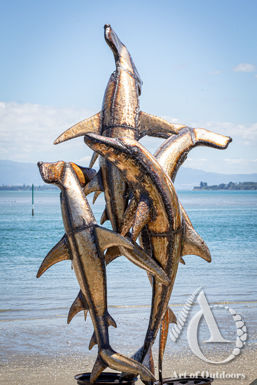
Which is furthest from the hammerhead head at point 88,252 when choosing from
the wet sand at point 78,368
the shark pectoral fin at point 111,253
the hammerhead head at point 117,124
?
the wet sand at point 78,368

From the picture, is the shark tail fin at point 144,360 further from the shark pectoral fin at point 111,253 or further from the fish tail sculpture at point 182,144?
the fish tail sculpture at point 182,144

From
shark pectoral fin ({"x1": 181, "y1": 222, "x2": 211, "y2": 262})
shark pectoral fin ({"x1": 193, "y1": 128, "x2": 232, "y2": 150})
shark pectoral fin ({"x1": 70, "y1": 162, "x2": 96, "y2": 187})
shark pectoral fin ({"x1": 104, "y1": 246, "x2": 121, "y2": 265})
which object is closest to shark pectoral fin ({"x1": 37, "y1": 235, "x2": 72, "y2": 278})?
shark pectoral fin ({"x1": 104, "y1": 246, "x2": 121, "y2": 265})

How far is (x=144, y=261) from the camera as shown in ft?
22.5

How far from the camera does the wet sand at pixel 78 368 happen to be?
28.6 ft

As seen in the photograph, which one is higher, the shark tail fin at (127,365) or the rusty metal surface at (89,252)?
the rusty metal surface at (89,252)

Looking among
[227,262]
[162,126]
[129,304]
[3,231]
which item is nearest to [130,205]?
[162,126]

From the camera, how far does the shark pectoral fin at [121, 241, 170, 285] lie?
22.3ft

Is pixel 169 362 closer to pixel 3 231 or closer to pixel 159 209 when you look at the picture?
pixel 159 209

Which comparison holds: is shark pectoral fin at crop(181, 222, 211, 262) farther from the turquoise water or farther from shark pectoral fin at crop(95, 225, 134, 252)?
the turquoise water

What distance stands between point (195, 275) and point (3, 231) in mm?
30874

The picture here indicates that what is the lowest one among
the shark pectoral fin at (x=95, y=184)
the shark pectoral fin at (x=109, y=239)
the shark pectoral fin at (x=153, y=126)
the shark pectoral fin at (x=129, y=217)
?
the shark pectoral fin at (x=109, y=239)

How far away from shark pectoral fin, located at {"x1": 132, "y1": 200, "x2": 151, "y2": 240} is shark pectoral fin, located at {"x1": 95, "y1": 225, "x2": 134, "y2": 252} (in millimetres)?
131

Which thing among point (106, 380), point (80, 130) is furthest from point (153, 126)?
point (106, 380)

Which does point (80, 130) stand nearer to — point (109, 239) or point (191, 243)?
point (109, 239)
